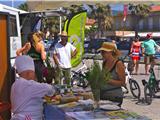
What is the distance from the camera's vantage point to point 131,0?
7773 mm

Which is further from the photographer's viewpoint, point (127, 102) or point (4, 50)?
point (127, 102)

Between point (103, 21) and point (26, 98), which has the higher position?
point (103, 21)

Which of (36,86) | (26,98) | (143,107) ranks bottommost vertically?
(143,107)

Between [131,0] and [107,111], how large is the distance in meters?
3.86

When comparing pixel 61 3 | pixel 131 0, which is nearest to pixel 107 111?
pixel 131 0

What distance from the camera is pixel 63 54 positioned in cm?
1114

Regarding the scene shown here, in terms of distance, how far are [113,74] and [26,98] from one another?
167cm

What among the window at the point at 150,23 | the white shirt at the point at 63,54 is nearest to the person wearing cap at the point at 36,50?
the white shirt at the point at 63,54

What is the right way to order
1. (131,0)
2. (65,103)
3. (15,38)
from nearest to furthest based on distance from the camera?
1. (65,103)
2. (131,0)
3. (15,38)

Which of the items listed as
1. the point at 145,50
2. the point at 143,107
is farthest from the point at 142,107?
the point at 145,50

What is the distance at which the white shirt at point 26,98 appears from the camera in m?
4.37

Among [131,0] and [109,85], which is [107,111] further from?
[131,0]

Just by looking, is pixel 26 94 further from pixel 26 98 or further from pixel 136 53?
pixel 136 53

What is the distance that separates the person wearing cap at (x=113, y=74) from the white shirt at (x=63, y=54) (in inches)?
209
